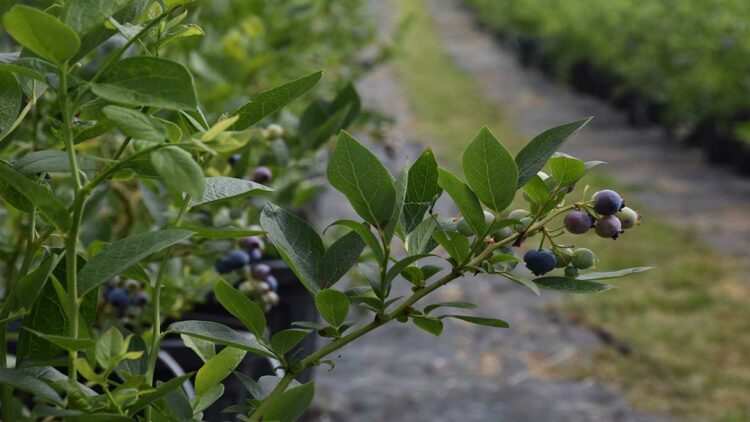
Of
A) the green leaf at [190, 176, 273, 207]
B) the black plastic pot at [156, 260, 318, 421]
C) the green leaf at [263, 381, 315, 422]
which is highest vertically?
the green leaf at [190, 176, 273, 207]

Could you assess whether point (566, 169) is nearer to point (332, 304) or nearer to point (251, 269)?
point (332, 304)

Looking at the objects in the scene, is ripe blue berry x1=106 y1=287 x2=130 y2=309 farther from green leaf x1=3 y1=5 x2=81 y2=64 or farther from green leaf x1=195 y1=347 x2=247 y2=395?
green leaf x1=3 y1=5 x2=81 y2=64

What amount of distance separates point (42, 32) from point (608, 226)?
279mm

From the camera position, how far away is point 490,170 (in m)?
0.52

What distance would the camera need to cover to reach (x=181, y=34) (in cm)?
49

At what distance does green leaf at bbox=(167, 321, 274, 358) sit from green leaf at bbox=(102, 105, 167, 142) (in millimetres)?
132

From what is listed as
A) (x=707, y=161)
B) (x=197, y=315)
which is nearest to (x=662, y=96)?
(x=707, y=161)

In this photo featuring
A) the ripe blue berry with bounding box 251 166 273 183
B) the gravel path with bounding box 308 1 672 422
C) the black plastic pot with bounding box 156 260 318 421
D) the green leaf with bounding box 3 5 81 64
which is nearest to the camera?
the green leaf with bounding box 3 5 81 64

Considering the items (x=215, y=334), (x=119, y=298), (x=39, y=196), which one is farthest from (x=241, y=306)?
(x=119, y=298)

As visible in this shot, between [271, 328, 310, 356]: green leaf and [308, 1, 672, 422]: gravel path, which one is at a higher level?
[271, 328, 310, 356]: green leaf

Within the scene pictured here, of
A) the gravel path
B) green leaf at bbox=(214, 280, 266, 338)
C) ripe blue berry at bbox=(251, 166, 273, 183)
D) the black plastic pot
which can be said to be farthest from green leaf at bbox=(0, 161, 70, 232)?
the gravel path

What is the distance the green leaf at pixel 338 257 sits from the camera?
555mm

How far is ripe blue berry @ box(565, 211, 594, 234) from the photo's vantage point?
0.54 meters

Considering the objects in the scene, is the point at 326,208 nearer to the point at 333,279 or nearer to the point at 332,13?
the point at 332,13
